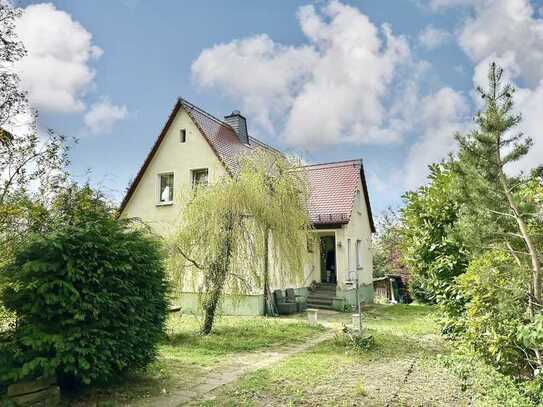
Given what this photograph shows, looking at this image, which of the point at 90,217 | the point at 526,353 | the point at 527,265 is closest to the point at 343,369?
the point at 526,353

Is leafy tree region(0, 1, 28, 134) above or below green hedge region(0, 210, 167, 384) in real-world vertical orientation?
above

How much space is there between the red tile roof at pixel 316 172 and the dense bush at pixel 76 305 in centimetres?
953

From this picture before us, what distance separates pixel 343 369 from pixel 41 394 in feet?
14.5

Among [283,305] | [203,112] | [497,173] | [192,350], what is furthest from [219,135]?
[497,173]

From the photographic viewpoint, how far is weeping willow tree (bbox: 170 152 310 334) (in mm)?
9453

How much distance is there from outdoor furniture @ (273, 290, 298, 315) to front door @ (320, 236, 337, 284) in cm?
418

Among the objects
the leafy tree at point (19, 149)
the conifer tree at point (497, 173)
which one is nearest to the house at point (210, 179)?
the leafy tree at point (19, 149)

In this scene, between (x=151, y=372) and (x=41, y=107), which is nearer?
(x=151, y=372)

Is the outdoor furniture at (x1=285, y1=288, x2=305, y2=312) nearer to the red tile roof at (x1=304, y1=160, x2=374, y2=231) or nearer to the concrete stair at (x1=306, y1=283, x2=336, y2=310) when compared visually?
the concrete stair at (x1=306, y1=283, x2=336, y2=310)

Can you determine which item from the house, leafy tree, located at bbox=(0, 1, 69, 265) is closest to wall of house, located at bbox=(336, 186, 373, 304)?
the house

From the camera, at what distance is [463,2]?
26.7ft

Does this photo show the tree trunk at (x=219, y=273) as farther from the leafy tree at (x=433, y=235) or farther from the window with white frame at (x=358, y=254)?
the window with white frame at (x=358, y=254)

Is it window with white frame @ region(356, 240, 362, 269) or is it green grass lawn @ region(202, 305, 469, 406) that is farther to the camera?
window with white frame @ region(356, 240, 362, 269)

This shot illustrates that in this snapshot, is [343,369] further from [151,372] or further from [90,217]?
[90,217]
